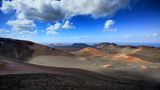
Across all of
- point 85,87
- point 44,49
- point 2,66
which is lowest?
point 85,87

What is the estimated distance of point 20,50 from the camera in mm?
64875

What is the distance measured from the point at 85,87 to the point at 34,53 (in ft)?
147

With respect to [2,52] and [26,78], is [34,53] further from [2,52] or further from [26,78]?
[26,78]

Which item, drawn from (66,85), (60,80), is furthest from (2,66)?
(66,85)

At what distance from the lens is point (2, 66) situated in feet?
108

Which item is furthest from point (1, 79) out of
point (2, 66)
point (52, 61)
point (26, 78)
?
point (52, 61)

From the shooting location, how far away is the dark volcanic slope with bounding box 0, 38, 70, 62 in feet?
197

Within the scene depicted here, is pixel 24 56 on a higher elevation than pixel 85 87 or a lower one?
higher

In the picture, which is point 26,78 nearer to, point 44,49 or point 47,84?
point 47,84

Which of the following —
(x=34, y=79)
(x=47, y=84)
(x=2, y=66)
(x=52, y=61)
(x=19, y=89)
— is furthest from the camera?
(x=52, y=61)

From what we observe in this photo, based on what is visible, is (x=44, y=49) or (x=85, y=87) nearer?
(x=85, y=87)

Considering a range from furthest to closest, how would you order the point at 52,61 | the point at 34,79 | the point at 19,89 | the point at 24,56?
the point at 24,56, the point at 52,61, the point at 34,79, the point at 19,89

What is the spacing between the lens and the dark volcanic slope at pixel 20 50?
6012cm

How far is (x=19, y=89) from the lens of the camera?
21125 mm
